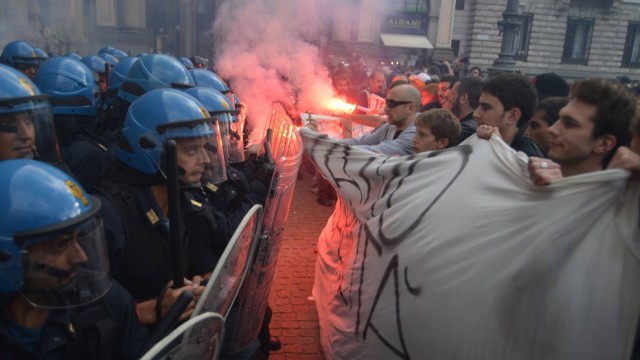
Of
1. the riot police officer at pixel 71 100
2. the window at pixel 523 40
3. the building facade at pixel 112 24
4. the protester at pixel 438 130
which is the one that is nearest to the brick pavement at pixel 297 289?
the protester at pixel 438 130

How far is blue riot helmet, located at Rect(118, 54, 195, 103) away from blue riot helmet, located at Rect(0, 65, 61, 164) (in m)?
1.09

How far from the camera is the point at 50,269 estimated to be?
1487 mm

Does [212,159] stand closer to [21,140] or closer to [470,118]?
[21,140]

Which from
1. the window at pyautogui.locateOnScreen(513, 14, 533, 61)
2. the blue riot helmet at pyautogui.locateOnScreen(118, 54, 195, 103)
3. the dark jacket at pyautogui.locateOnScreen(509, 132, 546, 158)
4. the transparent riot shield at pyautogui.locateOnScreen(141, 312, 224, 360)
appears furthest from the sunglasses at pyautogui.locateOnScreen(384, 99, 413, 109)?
the window at pyautogui.locateOnScreen(513, 14, 533, 61)

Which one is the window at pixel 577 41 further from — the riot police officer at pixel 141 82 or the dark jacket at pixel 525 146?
the riot police officer at pixel 141 82

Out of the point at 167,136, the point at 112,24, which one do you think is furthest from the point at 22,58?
the point at 112,24

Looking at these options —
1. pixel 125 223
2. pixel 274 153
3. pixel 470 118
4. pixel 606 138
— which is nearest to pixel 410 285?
pixel 606 138

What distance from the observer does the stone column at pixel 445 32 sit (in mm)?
30992

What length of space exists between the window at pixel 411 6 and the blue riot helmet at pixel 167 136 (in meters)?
30.7

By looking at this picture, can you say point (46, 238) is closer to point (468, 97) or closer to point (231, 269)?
point (231, 269)

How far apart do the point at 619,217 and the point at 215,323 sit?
1485 mm

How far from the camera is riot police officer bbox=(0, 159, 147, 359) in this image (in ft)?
4.70

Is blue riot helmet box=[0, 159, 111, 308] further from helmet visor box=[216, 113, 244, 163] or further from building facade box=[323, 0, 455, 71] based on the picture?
building facade box=[323, 0, 455, 71]

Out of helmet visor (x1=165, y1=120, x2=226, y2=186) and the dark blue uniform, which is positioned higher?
helmet visor (x1=165, y1=120, x2=226, y2=186)
